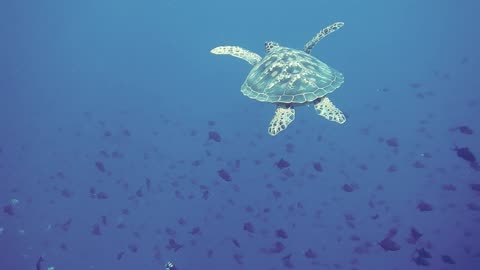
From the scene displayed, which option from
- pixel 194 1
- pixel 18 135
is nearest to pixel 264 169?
pixel 18 135

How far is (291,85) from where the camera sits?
6926mm

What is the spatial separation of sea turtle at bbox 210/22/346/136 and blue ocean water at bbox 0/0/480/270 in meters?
2.42

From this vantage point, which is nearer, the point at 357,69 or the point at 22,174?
the point at 22,174

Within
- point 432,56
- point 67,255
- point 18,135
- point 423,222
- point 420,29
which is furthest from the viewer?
point 420,29

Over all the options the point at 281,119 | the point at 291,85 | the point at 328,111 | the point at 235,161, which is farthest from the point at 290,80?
the point at 235,161

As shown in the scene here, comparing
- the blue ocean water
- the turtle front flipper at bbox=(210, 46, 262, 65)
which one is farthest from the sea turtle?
the blue ocean water

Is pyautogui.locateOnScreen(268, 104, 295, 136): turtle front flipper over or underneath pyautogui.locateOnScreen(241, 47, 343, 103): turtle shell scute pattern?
underneath

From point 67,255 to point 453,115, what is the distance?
38050 millimetres

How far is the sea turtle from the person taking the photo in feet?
22.4

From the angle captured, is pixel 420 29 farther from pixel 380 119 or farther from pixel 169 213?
pixel 169 213

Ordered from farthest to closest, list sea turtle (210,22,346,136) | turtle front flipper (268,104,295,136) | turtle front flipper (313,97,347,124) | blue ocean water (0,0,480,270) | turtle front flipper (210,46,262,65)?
blue ocean water (0,0,480,270)
turtle front flipper (210,46,262,65)
turtle front flipper (313,97,347,124)
sea turtle (210,22,346,136)
turtle front flipper (268,104,295,136)

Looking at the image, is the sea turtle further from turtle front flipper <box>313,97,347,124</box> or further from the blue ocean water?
the blue ocean water

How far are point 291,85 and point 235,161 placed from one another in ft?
24.9

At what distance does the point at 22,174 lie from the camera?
33062 millimetres
